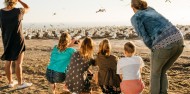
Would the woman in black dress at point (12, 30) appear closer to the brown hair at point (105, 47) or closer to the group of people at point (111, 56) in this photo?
the group of people at point (111, 56)

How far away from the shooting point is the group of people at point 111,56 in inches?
186

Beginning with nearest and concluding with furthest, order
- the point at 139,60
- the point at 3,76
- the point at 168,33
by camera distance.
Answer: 1. the point at 168,33
2. the point at 139,60
3. the point at 3,76

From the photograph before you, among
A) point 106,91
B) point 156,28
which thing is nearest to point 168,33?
point 156,28

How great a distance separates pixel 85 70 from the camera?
5.82m

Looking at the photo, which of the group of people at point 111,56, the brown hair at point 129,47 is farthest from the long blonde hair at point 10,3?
the brown hair at point 129,47

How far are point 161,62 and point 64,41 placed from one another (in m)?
1.82

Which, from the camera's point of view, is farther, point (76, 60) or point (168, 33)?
point (76, 60)

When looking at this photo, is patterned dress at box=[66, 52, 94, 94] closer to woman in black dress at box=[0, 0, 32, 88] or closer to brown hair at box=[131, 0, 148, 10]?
woman in black dress at box=[0, 0, 32, 88]

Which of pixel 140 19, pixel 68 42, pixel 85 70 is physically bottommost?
pixel 85 70

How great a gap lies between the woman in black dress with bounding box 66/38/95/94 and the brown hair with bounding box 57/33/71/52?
25 centimetres

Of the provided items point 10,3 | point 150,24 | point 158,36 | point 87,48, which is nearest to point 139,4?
point 150,24

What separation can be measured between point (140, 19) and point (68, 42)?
160 cm

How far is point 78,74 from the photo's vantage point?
5793mm

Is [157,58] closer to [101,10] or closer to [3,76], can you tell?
[3,76]
